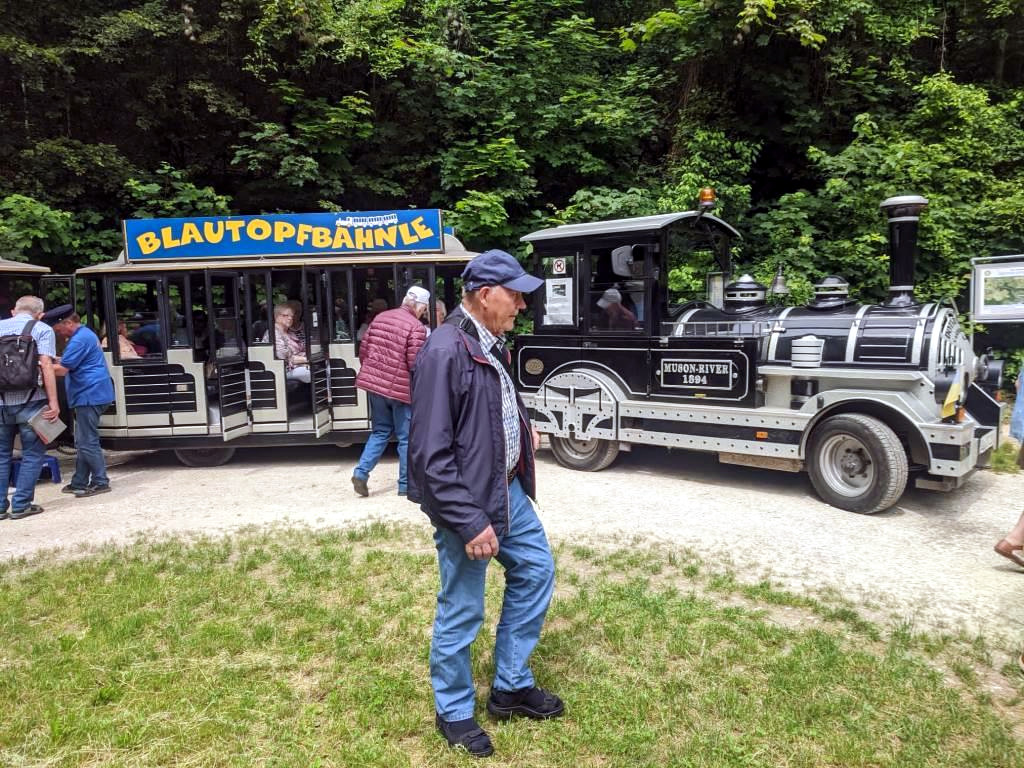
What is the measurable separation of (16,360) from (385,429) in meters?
3.19

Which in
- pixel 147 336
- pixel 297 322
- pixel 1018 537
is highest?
pixel 297 322

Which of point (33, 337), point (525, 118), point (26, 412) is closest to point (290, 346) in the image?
point (33, 337)

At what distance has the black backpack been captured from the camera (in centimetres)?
621

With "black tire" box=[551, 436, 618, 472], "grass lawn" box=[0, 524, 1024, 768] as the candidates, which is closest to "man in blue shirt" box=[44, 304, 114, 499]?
"grass lawn" box=[0, 524, 1024, 768]

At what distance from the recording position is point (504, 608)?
9.89 ft

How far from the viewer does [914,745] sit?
9.27 ft

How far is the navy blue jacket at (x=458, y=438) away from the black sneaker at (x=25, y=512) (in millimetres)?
5474

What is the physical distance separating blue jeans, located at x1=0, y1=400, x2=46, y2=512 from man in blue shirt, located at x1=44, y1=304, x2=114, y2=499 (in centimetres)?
57

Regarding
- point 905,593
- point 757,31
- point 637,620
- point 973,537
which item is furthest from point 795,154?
point 637,620

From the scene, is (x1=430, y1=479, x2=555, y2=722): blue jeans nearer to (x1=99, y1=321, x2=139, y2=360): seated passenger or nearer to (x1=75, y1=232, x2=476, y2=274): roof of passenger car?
(x1=75, y1=232, x2=476, y2=274): roof of passenger car

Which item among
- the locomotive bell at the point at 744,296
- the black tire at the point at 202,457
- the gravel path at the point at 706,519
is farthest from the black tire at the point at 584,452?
the black tire at the point at 202,457

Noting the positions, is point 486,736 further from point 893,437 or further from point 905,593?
point 893,437

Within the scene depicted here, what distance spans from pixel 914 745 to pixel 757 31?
38.7 feet

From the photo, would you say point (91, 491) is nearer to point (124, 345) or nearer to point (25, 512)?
point (25, 512)
